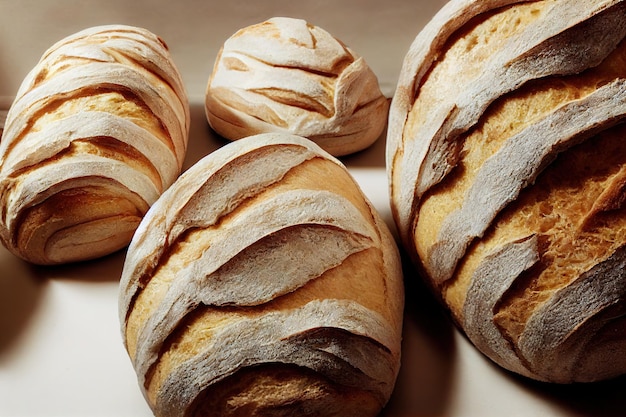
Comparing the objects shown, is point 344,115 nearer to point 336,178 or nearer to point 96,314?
point 336,178

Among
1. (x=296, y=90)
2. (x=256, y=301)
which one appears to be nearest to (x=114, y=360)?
(x=256, y=301)

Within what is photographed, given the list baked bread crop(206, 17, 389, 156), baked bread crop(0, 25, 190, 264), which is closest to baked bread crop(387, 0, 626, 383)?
baked bread crop(206, 17, 389, 156)

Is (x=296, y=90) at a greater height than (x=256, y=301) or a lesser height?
greater

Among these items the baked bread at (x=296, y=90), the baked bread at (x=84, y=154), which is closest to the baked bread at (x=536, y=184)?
the baked bread at (x=296, y=90)

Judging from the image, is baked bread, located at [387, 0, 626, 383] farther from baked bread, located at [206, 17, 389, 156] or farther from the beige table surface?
baked bread, located at [206, 17, 389, 156]

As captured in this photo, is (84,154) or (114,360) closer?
(114,360)

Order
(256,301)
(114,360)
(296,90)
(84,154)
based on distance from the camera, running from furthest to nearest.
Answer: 1. (296,90)
2. (84,154)
3. (114,360)
4. (256,301)

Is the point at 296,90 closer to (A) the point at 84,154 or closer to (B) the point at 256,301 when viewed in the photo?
(A) the point at 84,154
